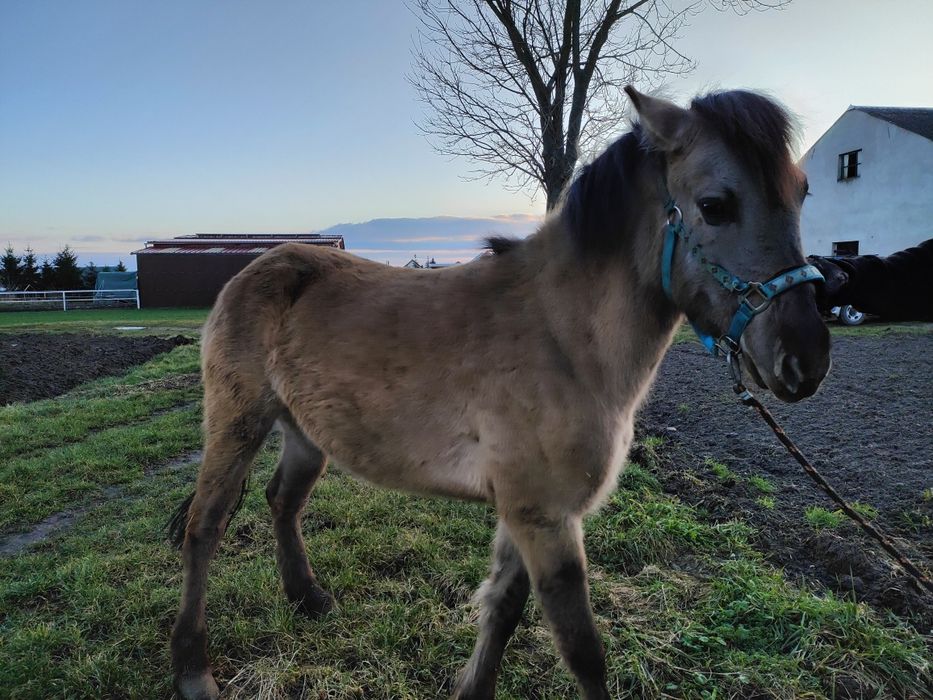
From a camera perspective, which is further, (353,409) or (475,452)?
(353,409)

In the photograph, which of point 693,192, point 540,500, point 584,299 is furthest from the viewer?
point 584,299

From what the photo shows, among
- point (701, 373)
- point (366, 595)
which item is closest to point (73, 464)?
point (366, 595)

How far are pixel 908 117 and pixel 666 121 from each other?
2906 cm

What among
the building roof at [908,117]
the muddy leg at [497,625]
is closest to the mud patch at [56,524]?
the muddy leg at [497,625]

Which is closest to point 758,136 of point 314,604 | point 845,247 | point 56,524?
point 314,604

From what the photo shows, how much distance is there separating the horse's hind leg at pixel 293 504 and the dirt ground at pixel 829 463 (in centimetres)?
285

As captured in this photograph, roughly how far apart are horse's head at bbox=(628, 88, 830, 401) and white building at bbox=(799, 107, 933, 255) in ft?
73.6

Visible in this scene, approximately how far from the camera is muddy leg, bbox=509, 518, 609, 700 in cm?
200

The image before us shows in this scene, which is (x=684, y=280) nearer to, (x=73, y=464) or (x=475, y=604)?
(x=475, y=604)

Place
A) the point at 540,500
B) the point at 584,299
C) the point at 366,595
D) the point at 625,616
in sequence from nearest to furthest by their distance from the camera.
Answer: the point at 540,500 < the point at 584,299 < the point at 625,616 < the point at 366,595

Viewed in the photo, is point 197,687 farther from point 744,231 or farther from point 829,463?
point 829,463

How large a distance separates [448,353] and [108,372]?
10867 millimetres

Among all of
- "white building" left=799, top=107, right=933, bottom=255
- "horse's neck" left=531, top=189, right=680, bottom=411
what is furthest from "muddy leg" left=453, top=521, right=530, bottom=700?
"white building" left=799, top=107, right=933, bottom=255

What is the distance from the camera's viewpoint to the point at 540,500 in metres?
2.01
